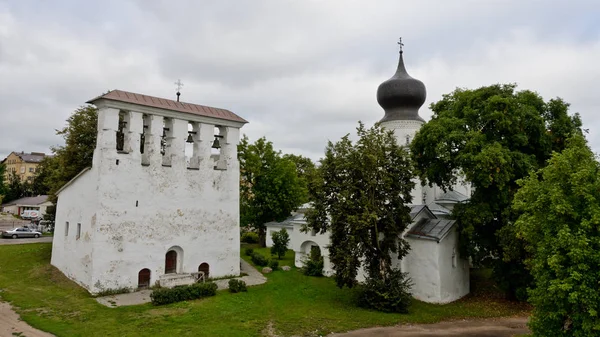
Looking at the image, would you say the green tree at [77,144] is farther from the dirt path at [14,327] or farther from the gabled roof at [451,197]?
the gabled roof at [451,197]

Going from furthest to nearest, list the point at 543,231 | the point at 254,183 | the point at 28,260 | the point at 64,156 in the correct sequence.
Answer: the point at 254,183
the point at 64,156
the point at 28,260
the point at 543,231

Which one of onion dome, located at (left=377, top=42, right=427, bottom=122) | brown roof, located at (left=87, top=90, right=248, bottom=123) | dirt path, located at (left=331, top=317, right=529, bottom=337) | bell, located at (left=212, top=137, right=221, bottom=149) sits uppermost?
onion dome, located at (left=377, top=42, right=427, bottom=122)

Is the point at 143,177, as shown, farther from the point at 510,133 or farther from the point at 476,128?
the point at 510,133

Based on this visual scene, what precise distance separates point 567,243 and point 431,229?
31.8ft

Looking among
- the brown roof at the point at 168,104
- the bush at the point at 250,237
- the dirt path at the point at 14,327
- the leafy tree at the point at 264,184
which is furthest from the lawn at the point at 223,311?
the bush at the point at 250,237

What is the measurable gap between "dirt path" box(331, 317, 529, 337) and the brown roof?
13.6 metres

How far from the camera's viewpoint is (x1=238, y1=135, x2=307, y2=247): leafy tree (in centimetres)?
3350

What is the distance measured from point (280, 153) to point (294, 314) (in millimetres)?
20648

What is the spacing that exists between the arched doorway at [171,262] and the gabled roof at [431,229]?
12558 millimetres

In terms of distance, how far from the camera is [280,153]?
35219 millimetres

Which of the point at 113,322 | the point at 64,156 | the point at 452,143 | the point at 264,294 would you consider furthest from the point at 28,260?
the point at 452,143

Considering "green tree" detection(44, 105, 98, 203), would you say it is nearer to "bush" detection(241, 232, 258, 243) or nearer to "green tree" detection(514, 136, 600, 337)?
"bush" detection(241, 232, 258, 243)

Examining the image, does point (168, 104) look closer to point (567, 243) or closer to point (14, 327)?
point (14, 327)

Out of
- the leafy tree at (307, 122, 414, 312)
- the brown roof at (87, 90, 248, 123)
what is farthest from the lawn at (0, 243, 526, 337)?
the brown roof at (87, 90, 248, 123)
